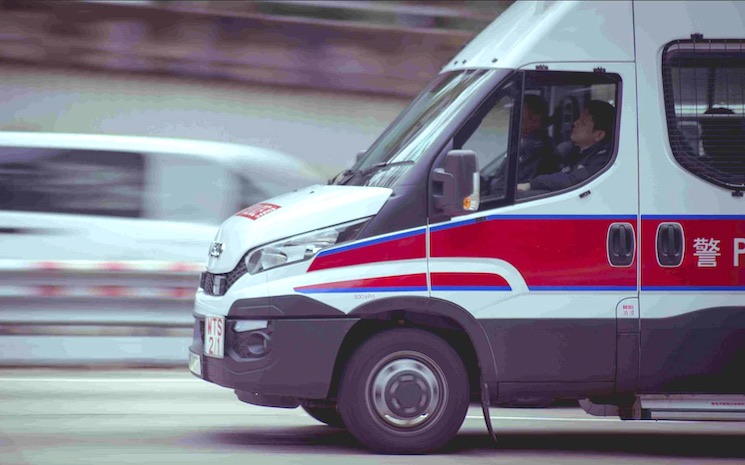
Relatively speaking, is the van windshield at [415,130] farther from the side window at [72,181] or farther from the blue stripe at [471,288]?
the side window at [72,181]

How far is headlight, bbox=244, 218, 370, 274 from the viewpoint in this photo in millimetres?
7555

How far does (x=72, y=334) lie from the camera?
11797 millimetres

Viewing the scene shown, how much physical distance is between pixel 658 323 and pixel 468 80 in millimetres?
1652

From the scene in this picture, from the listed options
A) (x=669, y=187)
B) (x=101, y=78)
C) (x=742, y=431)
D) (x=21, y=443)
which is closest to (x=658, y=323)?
(x=669, y=187)

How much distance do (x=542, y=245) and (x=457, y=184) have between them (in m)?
0.59

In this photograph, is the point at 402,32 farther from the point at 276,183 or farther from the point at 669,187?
the point at 669,187

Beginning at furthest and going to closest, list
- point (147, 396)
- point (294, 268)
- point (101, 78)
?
point (101, 78) → point (147, 396) → point (294, 268)

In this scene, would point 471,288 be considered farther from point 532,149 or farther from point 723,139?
point 723,139

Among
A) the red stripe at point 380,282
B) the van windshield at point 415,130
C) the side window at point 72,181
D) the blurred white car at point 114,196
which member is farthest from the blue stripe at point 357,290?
the side window at point 72,181

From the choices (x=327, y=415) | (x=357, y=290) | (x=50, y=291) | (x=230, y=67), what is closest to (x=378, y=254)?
(x=357, y=290)

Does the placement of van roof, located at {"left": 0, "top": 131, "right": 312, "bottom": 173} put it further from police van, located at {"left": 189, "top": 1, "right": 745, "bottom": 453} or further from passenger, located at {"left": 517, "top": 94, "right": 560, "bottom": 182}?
passenger, located at {"left": 517, "top": 94, "right": 560, "bottom": 182}

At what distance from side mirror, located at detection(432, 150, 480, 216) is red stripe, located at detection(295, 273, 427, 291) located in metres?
0.38

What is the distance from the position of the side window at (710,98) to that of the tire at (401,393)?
176 centimetres

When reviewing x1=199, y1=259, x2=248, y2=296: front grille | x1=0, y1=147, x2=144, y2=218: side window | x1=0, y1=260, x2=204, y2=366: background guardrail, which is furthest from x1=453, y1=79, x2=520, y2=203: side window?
x1=0, y1=147, x2=144, y2=218: side window
